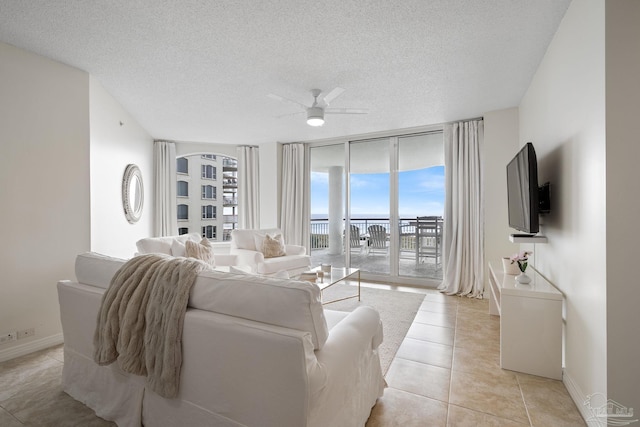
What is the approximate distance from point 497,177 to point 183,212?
5.41 metres

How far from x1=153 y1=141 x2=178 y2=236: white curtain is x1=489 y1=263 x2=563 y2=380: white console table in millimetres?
5193

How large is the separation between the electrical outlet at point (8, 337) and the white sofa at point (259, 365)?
4.79ft

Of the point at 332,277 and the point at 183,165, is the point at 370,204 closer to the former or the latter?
the point at 332,277

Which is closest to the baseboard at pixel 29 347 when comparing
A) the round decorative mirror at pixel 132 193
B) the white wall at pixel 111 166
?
the white wall at pixel 111 166

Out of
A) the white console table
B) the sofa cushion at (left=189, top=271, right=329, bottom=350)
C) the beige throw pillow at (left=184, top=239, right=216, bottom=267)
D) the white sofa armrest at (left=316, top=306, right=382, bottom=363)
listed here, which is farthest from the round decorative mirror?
the white console table

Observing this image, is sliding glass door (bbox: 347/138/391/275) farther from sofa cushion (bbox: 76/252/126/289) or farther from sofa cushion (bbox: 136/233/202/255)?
sofa cushion (bbox: 76/252/126/289)

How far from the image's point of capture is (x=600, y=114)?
156 cm

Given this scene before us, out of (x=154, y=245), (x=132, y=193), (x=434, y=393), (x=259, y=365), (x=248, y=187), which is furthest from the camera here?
(x=248, y=187)

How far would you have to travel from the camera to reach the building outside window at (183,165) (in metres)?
5.80

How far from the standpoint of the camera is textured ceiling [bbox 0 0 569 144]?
200cm

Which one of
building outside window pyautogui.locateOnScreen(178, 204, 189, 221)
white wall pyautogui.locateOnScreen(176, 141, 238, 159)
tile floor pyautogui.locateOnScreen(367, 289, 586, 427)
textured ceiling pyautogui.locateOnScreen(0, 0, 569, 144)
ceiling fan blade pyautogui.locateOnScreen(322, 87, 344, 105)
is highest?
textured ceiling pyautogui.locateOnScreen(0, 0, 569, 144)

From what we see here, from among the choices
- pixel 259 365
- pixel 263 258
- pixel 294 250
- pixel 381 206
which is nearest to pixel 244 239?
pixel 263 258

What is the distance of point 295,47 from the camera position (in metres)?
2.43

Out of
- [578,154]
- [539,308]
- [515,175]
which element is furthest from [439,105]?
[539,308]
